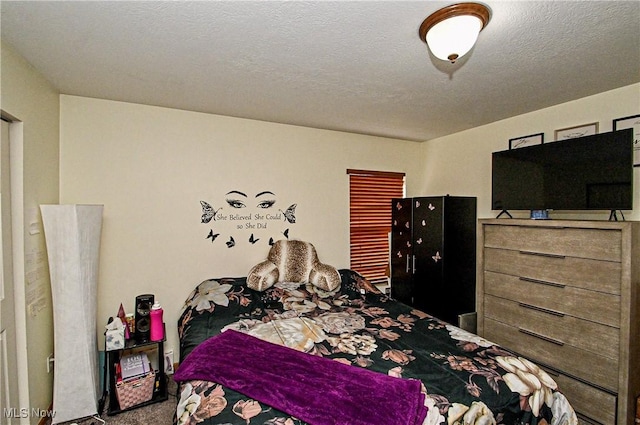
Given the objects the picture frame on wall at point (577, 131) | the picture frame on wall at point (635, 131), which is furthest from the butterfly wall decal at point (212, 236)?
the picture frame on wall at point (635, 131)

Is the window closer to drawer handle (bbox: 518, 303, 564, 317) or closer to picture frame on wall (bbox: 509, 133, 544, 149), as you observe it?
picture frame on wall (bbox: 509, 133, 544, 149)

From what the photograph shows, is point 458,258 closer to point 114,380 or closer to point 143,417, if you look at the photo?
point 143,417

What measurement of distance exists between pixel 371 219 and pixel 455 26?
266 centimetres

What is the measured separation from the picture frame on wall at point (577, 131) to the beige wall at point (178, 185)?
A: 221 centimetres

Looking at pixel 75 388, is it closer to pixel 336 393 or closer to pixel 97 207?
pixel 97 207

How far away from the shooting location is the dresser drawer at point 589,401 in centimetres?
198

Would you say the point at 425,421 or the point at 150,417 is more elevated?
the point at 425,421

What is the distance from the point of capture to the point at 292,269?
305 centimetres

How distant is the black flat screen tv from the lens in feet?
6.86

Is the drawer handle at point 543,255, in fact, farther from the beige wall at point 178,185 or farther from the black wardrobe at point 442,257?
the beige wall at point 178,185

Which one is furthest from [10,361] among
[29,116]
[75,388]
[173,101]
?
[173,101]

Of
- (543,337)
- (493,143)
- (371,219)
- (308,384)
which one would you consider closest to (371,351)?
(308,384)

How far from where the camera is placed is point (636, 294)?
1.96 m

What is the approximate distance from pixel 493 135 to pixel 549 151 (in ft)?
2.82
